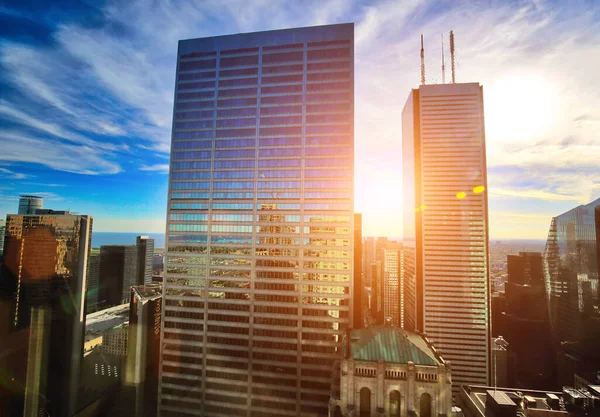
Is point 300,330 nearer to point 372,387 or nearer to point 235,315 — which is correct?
point 235,315

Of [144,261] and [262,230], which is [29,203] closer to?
[262,230]

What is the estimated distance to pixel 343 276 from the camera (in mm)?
47406

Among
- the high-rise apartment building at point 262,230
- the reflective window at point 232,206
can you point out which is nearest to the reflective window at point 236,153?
the high-rise apartment building at point 262,230

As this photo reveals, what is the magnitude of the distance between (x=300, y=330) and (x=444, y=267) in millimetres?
55501

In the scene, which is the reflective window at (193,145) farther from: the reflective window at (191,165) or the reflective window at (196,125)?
the reflective window at (191,165)

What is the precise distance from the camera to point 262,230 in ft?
164

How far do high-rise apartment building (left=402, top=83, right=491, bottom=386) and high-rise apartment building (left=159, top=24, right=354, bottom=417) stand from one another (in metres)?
46.7

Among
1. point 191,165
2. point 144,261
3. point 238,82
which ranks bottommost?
point 144,261

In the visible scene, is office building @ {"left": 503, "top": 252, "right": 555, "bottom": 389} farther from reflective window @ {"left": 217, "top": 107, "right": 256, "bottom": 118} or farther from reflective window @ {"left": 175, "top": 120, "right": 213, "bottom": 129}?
reflective window @ {"left": 175, "top": 120, "right": 213, "bottom": 129}

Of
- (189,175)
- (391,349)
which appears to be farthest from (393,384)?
(189,175)

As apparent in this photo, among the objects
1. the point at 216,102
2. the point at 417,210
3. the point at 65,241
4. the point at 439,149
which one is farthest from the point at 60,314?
the point at 439,149

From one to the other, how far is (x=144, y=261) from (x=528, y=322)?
423ft

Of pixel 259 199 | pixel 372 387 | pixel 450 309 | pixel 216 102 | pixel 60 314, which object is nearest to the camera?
pixel 372 387

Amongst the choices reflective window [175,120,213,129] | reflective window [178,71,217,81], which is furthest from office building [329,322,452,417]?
reflective window [178,71,217,81]
